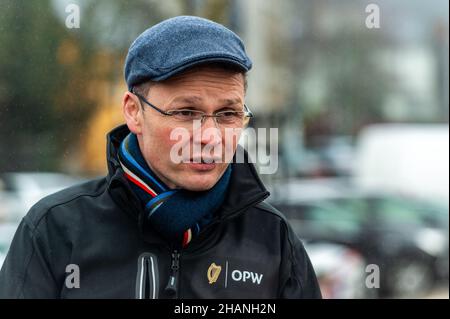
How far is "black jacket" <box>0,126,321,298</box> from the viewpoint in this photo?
1780 millimetres

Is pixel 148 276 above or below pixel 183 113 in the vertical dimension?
below

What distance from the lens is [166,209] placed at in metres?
1.82

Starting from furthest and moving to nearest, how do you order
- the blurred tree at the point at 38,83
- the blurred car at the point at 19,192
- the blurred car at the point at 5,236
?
the blurred car at the point at 19,192
the blurred car at the point at 5,236
the blurred tree at the point at 38,83

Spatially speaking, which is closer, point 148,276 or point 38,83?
point 148,276

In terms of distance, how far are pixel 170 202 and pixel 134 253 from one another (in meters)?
0.15

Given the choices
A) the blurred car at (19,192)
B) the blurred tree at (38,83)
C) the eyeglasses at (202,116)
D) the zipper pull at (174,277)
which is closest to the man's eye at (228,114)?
the eyeglasses at (202,116)

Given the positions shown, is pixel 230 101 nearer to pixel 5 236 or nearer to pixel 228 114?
pixel 228 114

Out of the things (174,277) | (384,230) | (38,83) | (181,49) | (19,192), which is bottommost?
(174,277)

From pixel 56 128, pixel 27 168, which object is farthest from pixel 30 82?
pixel 27 168

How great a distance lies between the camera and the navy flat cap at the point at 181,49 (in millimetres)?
1751

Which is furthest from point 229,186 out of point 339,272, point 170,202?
point 339,272

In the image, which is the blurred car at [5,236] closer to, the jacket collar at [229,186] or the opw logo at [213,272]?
the jacket collar at [229,186]

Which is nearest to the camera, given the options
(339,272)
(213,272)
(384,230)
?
(213,272)

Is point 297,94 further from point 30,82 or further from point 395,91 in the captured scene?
point 30,82
